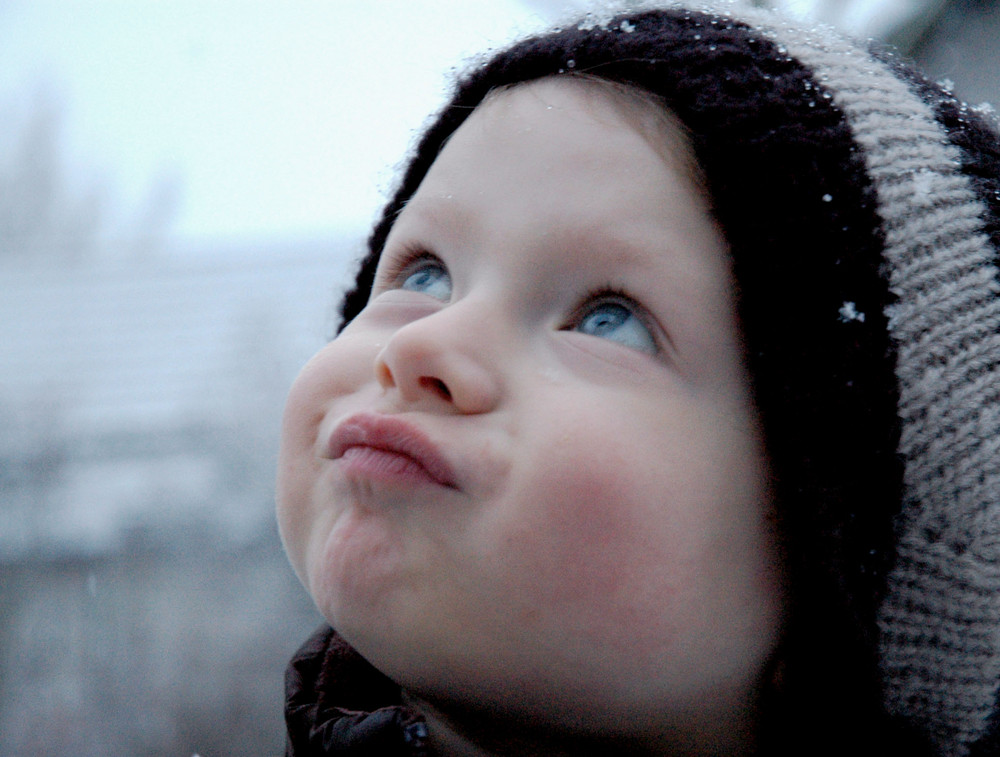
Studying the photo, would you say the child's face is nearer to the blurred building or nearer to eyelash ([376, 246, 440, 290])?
eyelash ([376, 246, 440, 290])

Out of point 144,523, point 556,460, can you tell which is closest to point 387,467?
point 556,460

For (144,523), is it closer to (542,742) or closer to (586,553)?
(542,742)

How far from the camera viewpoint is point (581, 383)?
653 millimetres

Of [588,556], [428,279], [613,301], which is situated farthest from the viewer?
[428,279]

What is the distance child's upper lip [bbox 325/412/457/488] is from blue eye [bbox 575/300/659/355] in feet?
0.58

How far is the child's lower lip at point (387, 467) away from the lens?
623 millimetres

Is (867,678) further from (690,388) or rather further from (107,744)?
(107,744)

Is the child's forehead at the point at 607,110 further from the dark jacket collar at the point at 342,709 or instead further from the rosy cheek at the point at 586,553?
the dark jacket collar at the point at 342,709

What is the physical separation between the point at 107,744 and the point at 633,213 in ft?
5.43

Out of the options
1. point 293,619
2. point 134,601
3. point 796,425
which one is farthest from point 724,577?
point 134,601

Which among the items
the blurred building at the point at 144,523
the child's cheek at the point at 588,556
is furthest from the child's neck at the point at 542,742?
the blurred building at the point at 144,523

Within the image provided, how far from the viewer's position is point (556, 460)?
1.98ft

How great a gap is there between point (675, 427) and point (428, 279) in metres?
0.31

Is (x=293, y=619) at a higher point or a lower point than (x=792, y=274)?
lower
